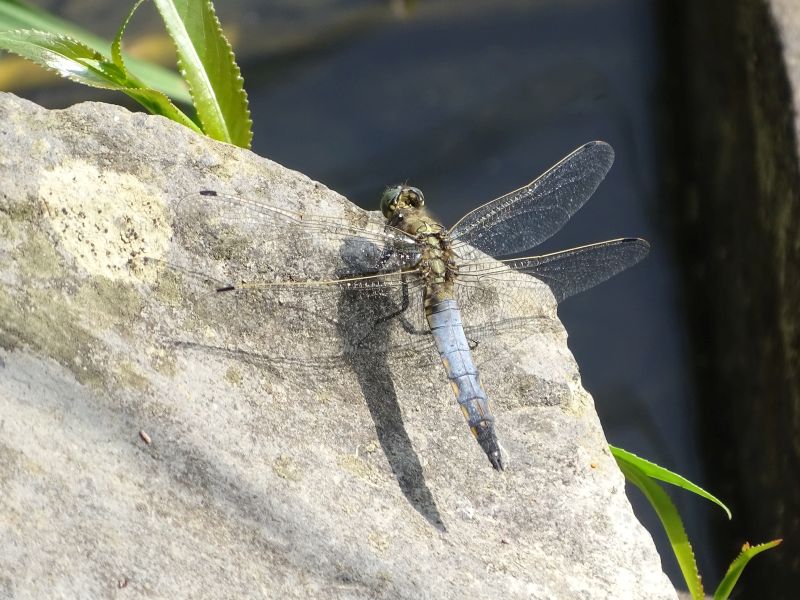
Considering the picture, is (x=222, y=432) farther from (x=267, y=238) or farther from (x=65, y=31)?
(x=65, y=31)

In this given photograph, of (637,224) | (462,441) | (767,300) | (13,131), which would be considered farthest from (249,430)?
(637,224)

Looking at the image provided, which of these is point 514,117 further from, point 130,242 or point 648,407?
point 130,242

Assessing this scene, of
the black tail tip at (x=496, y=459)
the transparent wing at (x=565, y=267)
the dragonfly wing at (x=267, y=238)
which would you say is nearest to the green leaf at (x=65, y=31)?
the dragonfly wing at (x=267, y=238)

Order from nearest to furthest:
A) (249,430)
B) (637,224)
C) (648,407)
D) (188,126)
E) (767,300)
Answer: (249,430)
(188,126)
(767,300)
(648,407)
(637,224)

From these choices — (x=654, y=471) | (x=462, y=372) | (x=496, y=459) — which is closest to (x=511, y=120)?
(x=654, y=471)

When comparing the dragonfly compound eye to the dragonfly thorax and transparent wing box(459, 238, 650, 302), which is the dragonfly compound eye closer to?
the dragonfly thorax

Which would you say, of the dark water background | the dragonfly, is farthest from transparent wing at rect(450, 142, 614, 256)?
the dark water background

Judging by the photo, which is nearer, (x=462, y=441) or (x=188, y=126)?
(x=462, y=441)
